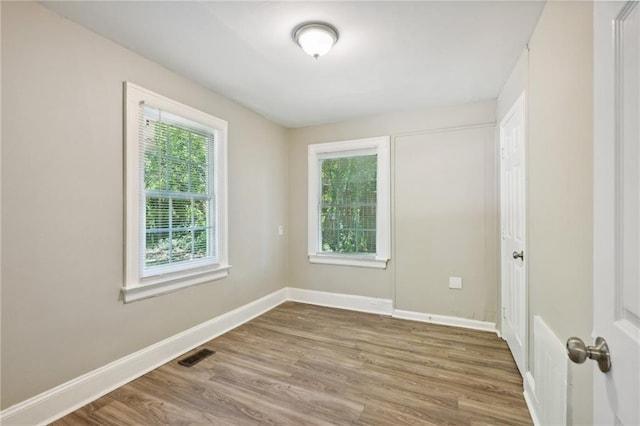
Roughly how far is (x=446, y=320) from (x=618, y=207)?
3.10m

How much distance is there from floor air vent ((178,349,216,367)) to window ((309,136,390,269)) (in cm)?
184

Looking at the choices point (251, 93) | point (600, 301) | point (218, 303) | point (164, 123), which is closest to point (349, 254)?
point (218, 303)

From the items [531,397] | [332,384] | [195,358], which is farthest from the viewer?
[195,358]

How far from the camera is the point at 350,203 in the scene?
3.93m

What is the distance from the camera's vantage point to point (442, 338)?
2.95 m

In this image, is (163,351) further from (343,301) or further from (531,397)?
(531,397)

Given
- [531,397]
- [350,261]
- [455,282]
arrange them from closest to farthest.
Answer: [531,397]
[455,282]
[350,261]

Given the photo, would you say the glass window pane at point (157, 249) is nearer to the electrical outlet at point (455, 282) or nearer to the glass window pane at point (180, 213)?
the glass window pane at point (180, 213)

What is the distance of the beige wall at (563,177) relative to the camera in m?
1.17

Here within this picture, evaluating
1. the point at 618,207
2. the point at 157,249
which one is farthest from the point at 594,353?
the point at 157,249

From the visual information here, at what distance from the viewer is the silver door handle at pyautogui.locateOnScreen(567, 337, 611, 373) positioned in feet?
2.13

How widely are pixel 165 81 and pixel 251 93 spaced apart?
2.75 ft

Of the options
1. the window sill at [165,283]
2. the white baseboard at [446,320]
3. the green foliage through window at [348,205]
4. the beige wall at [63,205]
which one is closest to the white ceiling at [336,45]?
the beige wall at [63,205]

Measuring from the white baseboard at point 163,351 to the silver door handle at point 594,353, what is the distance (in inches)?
104
